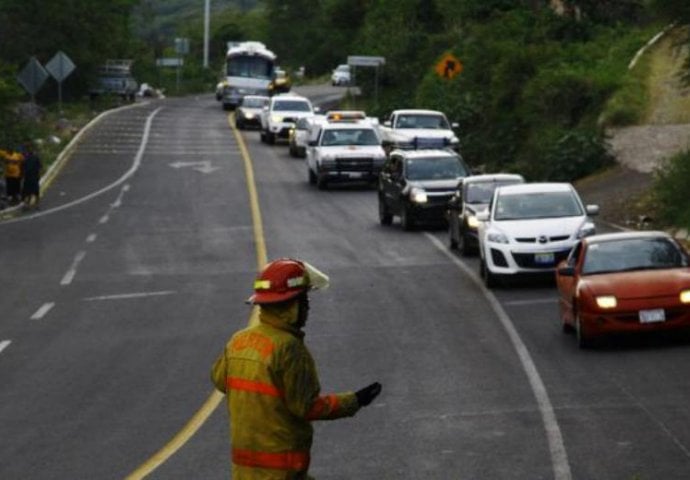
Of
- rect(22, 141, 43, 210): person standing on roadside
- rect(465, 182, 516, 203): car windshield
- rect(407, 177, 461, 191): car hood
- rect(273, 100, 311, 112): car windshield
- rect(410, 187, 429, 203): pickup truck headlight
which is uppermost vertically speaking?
rect(465, 182, 516, 203): car windshield

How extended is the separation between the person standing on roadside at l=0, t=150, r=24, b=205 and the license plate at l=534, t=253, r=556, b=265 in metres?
21.2

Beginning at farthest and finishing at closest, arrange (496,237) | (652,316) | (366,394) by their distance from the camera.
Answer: (496,237)
(652,316)
(366,394)

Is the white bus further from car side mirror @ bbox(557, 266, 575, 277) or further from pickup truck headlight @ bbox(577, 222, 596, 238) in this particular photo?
car side mirror @ bbox(557, 266, 575, 277)

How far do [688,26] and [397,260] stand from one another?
22.2 feet

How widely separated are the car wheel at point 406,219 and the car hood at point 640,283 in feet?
57.5

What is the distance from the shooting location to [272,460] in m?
7.75

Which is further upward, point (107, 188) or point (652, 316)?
point (652, 316)

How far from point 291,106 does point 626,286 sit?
5040cm

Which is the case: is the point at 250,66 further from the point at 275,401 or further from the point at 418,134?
the point at 275,401

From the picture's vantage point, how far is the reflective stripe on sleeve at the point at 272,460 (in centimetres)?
775

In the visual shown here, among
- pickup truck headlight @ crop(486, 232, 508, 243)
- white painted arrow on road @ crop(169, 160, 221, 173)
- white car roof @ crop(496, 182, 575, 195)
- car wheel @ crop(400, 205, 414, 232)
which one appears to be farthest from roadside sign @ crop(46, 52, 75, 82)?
pickup truck headlight @ crop(486, 232, 508, 243)

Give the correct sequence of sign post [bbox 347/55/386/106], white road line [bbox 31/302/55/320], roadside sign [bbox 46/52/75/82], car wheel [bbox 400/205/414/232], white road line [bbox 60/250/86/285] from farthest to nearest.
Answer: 1. sign post [bbox 347/55/386/106]
2. roadside sign [bbox 46/52/75/82]
3. car wheel [bbox 400/205/414/232]
4. white road line [bbox 60/250/86/285]
5. white road line [bbox 31/302/55/320]

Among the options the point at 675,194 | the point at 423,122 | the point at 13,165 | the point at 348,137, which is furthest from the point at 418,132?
the point at 675,194

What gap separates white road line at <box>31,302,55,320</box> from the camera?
26.8 meters
